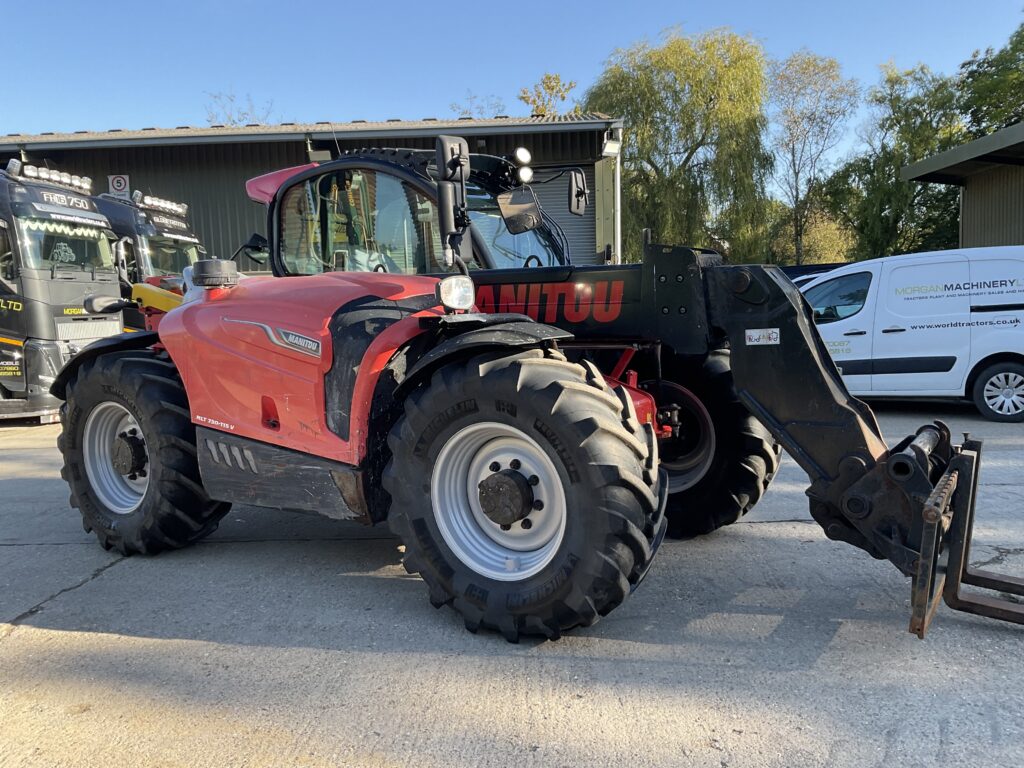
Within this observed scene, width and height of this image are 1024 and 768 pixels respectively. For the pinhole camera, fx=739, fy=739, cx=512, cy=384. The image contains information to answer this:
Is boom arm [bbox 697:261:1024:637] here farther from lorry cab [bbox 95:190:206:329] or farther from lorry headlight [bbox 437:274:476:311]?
lorry cab [bbox 95:190:206:329]

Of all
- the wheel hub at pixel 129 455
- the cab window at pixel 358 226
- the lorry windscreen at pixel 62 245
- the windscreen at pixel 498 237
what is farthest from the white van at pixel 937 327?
the lorry windscreen at pixel 62 245

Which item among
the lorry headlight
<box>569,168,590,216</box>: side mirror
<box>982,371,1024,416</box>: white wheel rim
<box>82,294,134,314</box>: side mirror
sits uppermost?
<box>569,168,590,216</box>: side mirror

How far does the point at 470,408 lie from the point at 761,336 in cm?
130

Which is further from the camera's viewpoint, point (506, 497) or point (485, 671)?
point (506, 497)

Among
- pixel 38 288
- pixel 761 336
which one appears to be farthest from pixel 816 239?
pixel 761 336

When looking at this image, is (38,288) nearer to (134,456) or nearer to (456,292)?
(134,456)

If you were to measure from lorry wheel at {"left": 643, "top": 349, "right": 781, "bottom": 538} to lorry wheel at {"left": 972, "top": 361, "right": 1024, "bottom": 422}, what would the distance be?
5.78 meters

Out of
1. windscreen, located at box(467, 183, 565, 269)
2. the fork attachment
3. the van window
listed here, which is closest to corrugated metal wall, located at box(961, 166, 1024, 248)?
the van window

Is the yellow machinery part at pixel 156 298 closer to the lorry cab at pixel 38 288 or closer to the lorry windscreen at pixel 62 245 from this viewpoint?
the lorry cab at pixel 38 288

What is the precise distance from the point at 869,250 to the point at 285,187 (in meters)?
28.9

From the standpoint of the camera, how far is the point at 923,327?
339 inches

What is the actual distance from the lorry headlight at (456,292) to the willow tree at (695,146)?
21.6 metres

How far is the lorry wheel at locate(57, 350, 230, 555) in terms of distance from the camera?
13.4ft

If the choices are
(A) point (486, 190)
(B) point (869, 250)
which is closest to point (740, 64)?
(B) point (869, 250)
